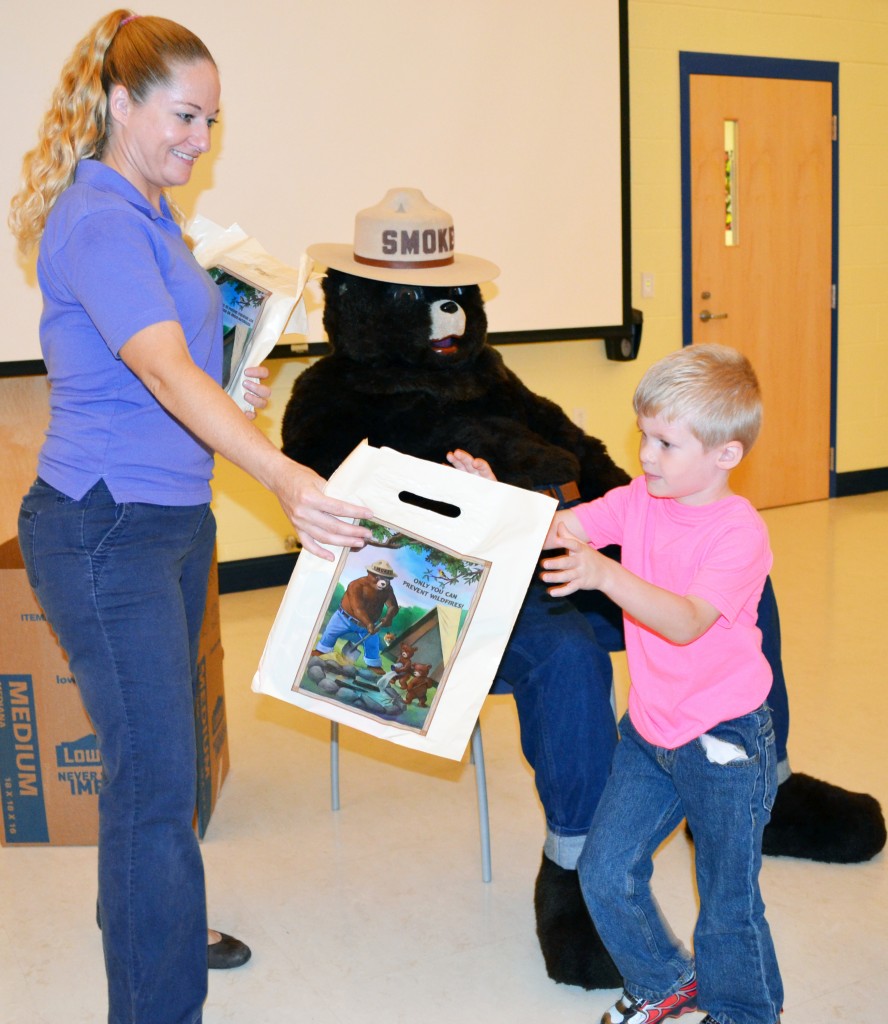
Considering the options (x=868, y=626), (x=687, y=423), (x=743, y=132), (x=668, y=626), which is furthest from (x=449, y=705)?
(x=743, y=132)

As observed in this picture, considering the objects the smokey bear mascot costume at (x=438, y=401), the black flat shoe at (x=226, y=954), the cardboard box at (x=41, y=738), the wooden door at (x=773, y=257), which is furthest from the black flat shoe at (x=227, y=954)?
the wooden door at (x=773, y=257)

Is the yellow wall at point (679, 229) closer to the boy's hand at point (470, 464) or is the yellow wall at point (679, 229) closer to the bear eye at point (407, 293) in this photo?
the bear eye at point (407, 293)

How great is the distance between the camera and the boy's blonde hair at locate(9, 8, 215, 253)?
53.2 inches

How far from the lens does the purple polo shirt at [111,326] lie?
1269mm

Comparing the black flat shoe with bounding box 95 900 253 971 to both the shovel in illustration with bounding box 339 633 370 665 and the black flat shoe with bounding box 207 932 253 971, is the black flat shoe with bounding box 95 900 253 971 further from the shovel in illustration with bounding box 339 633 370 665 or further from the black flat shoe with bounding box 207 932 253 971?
the shovel in illustration with bounding box 339 633 370 665

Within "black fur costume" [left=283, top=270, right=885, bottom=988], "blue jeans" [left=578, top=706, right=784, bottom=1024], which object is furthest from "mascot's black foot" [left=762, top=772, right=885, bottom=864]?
"blue jeans" [left=578, top=706, right=784, bottom=1024]

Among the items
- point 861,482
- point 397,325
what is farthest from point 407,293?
point 861,482

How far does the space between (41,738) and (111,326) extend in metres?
1.22

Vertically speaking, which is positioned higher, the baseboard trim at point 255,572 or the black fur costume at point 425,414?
the black fur costume at point 425,414

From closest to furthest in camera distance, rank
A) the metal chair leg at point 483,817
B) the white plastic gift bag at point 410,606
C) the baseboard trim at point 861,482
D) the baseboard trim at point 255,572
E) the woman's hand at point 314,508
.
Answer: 1. the woman's hand at point 314,508
2. the white plastic gift bag at point 410,606
3. the metal chair leg at point 483,817
4. the baseboard trim at point 255,572
5. the baseboard trim at point 861,482

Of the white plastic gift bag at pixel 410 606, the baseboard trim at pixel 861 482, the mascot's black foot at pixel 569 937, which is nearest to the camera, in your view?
the white plastic gift bag at pixel 410 606

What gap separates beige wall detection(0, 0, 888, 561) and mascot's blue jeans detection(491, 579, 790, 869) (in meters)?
2.16

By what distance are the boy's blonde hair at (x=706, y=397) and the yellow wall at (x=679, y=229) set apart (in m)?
2.53

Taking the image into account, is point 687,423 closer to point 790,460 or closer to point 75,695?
point 75,695
